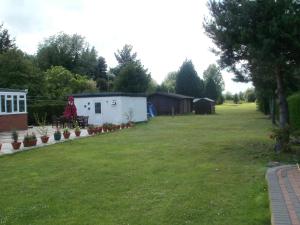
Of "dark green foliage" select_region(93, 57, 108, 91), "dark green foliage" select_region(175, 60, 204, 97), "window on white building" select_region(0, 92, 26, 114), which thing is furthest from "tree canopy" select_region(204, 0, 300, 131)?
"dark green foliage" select_region(93, 57, 108, 91)

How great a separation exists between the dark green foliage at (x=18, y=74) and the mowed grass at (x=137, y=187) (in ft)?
96.3

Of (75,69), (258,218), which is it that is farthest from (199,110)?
(258,218)

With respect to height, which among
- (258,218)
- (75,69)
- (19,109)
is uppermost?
(75,69)

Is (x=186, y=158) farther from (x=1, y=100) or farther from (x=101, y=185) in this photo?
(x=1, y=100)

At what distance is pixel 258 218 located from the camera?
18.4ft

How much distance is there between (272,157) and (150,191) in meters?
5.14

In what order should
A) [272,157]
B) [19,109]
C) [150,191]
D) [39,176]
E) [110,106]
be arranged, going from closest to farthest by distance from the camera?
[150,191]
[39,176]
[272,157]
[19,109]
[110,106]

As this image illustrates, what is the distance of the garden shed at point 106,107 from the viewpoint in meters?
30.9

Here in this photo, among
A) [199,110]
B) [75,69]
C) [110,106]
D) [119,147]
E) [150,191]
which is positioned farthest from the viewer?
[75,69]

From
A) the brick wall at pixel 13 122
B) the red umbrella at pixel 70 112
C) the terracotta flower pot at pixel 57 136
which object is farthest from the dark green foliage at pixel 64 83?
the terracotta flower pot at pixel 57 136

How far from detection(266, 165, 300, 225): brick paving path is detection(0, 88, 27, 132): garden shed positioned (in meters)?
19.1

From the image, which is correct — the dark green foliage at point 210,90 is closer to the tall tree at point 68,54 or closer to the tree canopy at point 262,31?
the tall tree at point 68,54

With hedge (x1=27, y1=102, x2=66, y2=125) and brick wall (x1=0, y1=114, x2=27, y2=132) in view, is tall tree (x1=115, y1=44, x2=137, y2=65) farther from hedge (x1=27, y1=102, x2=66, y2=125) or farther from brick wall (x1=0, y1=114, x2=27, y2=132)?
brick wall (x1=0, y1=114, x2=27, y2=132)

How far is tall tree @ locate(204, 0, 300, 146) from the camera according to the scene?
37.3 feet
